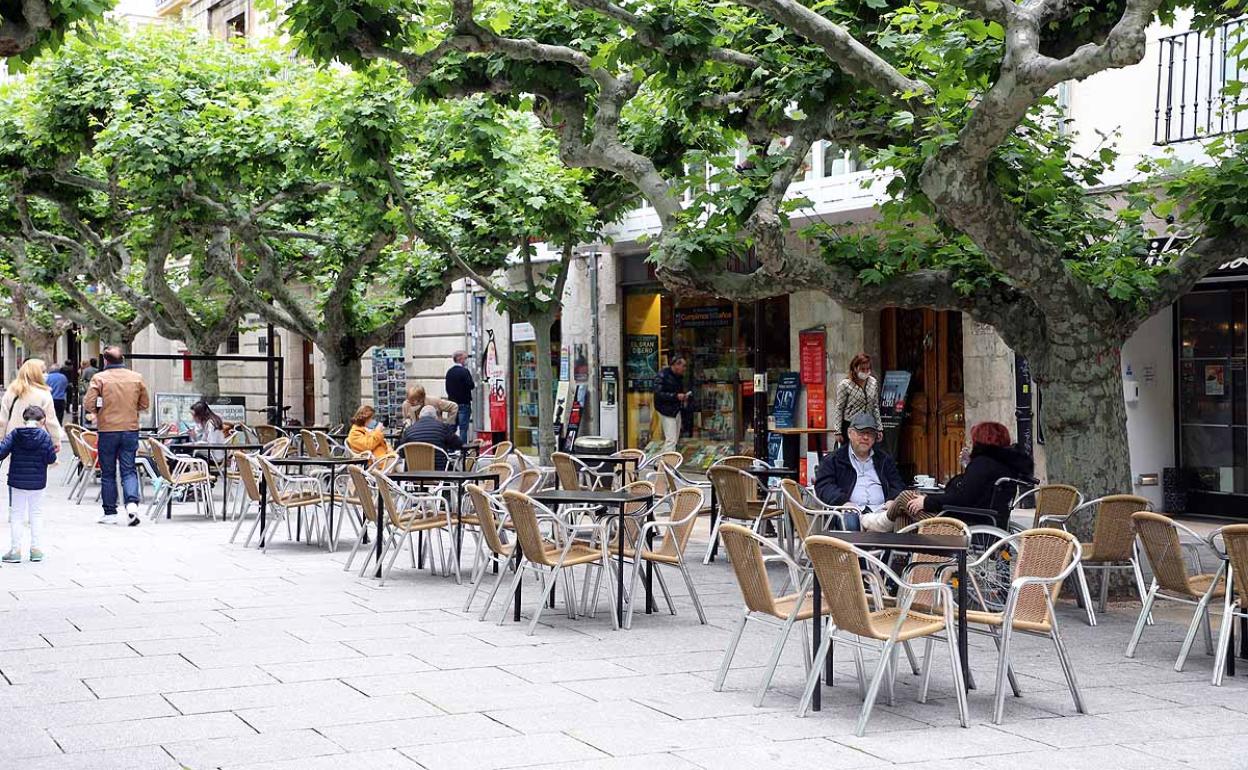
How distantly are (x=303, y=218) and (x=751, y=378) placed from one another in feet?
24.7

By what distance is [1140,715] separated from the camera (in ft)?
21.8

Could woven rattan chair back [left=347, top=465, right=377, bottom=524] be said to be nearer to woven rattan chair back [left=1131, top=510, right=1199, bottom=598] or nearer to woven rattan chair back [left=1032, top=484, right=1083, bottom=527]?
woven rattan chair back [left=1032, top=484, right=1083, bottom=527]

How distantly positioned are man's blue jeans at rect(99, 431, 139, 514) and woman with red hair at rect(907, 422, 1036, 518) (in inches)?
369

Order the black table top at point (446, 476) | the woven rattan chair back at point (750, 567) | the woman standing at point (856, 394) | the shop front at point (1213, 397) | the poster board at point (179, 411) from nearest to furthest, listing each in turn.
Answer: the woven rattan chair back at point (750, 567), the black table top at point (446, 476), the shop front at point (1213, 397), the woman standing at point (856, 394), the poster board at point (179, 411)

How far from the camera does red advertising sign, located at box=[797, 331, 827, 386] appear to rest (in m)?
19.2

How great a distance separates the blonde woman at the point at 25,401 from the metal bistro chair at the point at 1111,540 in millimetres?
8111

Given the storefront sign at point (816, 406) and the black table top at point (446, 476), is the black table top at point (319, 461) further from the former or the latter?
the storefront sign at point (816, 406)

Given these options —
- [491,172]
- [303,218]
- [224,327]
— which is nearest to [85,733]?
[491,172]

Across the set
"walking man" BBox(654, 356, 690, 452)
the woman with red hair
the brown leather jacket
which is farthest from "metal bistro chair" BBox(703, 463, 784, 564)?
"walking man" BBox(654, 356, 690, 452)

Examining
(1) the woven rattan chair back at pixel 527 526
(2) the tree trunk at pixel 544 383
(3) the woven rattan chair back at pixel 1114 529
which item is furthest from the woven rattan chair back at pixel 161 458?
(3) the woven rattan chair back at pixel 1114 529

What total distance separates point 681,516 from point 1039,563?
2962 mm

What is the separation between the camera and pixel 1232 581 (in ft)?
24.6

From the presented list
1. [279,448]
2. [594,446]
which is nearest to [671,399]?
[594,446]

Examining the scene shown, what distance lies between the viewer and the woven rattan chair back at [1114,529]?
9016mm
